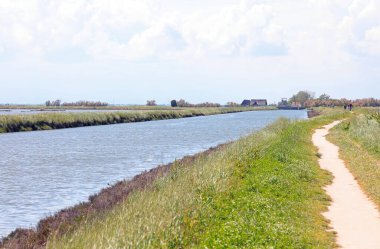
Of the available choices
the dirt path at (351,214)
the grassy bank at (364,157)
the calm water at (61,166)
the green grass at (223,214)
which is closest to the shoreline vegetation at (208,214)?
the green grass at (223,214)

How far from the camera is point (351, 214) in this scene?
630 inches

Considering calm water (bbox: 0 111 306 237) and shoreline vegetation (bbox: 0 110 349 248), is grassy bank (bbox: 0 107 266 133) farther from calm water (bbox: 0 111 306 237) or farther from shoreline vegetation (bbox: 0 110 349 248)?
shoreline vegetation (bbox: 0 110 349 248)

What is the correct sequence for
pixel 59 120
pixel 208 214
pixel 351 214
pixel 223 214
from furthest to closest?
pixel 59 120 → pixel 351 214 → pixel 223 214 → pixel 208 214

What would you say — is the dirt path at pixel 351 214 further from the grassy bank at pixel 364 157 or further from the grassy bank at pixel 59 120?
the grassy bank at pixel 59 120

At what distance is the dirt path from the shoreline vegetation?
1.28ft

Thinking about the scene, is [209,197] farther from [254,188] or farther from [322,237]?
[322,237]

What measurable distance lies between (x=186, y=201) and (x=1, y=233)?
22.7 feet

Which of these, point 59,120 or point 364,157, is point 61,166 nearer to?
point 364,157

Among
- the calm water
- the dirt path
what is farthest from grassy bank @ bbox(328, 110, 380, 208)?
the calm water

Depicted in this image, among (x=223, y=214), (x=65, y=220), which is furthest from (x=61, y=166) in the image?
(x=223, y=214)

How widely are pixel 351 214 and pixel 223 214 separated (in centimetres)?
416

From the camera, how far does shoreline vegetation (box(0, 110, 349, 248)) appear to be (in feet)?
39.7

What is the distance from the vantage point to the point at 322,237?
13.3m

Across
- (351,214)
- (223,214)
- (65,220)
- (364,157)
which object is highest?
(223,214)
